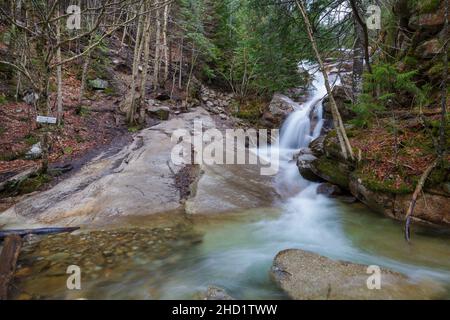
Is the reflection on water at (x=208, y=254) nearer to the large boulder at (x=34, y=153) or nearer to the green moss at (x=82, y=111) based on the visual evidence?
the large boulder at (x=34, y=153)

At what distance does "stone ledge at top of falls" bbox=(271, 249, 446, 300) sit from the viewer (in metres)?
3.07

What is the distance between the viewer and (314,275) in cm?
343

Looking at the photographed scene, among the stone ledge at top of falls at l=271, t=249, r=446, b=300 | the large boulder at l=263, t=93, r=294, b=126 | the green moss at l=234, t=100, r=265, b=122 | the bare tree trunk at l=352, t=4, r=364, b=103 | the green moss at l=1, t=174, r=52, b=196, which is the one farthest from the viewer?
the green moss at l=234, t=100, r=265, b=122

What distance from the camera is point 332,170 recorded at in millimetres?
7336

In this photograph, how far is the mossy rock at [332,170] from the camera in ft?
23.1

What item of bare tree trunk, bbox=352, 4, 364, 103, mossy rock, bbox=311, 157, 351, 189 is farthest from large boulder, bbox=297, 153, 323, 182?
bare tree trunk, bbox=352, 4, 364, 103

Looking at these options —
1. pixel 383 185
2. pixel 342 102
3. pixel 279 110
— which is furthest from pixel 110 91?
pixel 383 185

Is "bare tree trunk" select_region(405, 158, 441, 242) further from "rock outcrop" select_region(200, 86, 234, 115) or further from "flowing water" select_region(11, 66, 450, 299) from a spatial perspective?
"rock outcrop" select_region(200, 86, 234, 115)

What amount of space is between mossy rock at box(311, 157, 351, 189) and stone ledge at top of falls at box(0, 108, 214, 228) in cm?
370

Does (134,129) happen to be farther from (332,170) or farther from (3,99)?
(332,170)

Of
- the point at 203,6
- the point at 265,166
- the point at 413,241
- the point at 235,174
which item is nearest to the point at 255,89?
the point at 203,6
